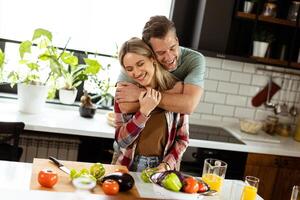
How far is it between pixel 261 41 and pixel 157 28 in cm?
192

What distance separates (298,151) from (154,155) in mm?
1668

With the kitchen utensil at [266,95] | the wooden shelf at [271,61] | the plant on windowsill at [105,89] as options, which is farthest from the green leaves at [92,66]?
the kitchen utensil at [266,95]

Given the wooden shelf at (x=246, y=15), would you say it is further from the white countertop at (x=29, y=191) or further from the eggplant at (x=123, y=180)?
the eggplant at (x=123, y=180)

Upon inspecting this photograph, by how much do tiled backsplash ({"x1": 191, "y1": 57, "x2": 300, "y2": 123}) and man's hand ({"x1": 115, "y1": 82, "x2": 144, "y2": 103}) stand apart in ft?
5.55

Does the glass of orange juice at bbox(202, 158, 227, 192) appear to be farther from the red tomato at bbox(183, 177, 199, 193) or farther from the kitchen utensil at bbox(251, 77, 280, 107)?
the kitchen utensil at bbox(251, 77, 280, 107)

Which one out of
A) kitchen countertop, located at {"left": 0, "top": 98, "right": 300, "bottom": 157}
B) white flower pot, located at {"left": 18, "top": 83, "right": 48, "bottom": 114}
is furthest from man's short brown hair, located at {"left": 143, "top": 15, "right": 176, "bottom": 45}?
white flower pot, located at {"left": 18, "top": 83, "right": 48, "bottom": 114}

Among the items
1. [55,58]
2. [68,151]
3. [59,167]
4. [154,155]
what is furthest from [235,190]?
[55,58]

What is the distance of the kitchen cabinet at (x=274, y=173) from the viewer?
327cm

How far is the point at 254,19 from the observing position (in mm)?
3504

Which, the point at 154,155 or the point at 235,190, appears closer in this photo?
the point at 235,190

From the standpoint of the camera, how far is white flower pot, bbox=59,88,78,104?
345 centimetres

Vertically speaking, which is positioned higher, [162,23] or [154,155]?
[162,23]

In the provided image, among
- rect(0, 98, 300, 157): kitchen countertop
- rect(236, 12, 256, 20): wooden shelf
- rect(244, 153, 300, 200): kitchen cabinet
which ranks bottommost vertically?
rect(244, 153, 300, 200): kitchen cabinet

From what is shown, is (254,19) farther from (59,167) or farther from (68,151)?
(59,167)
